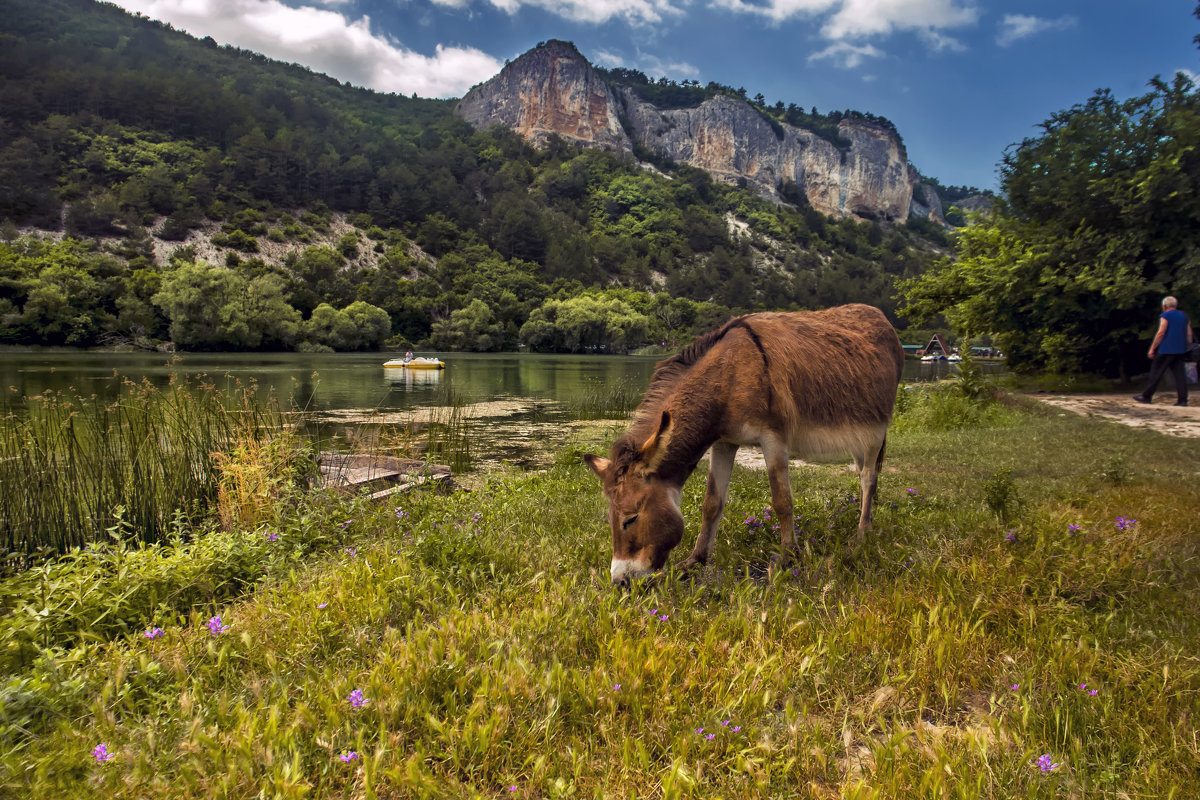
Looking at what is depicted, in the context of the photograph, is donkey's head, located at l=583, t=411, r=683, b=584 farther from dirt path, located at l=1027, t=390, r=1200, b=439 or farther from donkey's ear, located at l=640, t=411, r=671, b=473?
dirt path, located at l=1027, t=390, r=1200, b=439

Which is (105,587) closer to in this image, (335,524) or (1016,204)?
(335,524)

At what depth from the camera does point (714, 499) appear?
4.48 m

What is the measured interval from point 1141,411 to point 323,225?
117 m

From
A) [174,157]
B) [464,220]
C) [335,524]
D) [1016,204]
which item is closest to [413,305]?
[464,220]

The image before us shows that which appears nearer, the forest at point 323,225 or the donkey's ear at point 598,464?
the donkey's ear at point 598,464

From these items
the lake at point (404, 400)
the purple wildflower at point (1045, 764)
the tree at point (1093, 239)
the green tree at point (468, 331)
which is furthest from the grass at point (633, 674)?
the green tree at point (468, 331)

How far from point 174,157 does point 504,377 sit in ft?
351

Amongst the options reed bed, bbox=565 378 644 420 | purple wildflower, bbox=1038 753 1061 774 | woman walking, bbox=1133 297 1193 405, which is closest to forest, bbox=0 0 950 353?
reed bed, bbox=565 378 644 420

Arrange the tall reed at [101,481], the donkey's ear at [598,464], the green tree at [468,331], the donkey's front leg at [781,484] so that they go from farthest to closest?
the green tree at [468,331] → the tall reed at [101,481] → the donkey's front leg at [781,484] → the donkey's ear at [598,464]

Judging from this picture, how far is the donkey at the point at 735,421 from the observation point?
3.78 m

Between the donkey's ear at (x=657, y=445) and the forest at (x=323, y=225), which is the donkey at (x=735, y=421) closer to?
the donkey's ear at (x=657, y=445)

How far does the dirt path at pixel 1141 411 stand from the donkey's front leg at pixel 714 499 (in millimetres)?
10820

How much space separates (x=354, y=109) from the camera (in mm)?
161750

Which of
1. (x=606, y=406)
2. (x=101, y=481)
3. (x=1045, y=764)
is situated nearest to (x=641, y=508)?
(x=1045, y=764)
